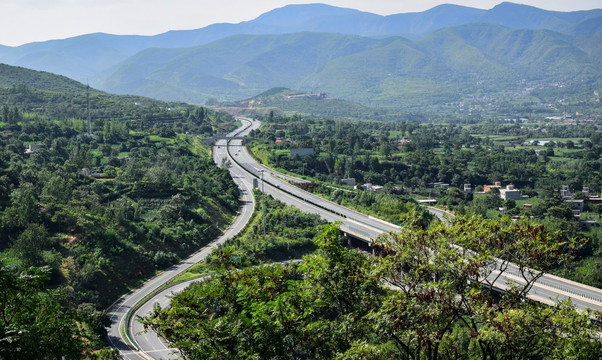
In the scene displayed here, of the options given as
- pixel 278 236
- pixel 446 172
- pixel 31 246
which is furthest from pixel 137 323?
pixel 446 172

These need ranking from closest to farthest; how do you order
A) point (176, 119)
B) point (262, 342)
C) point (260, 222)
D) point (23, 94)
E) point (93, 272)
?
point (262, 342) < point (93, 272) < point (260, 222) < point (23, 94) < point (176, 119)

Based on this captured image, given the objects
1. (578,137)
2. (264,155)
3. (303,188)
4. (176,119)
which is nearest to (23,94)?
(176,119)

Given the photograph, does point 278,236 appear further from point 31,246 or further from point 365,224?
point 31,246

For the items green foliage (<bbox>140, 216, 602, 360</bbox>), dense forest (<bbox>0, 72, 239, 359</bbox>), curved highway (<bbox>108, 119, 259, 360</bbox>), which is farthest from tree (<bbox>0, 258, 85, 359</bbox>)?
curved highway (<bbox>108, 119, 259, 360</bbox>)

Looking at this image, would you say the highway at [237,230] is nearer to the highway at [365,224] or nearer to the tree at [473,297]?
the highway at [365,224]

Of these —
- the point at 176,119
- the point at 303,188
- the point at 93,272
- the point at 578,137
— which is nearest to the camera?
the point at 93,272

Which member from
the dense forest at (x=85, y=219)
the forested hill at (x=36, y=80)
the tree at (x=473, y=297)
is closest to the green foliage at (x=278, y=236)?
the dense forest at (x=85, y=219)

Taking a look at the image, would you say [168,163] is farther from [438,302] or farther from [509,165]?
[438,302]
